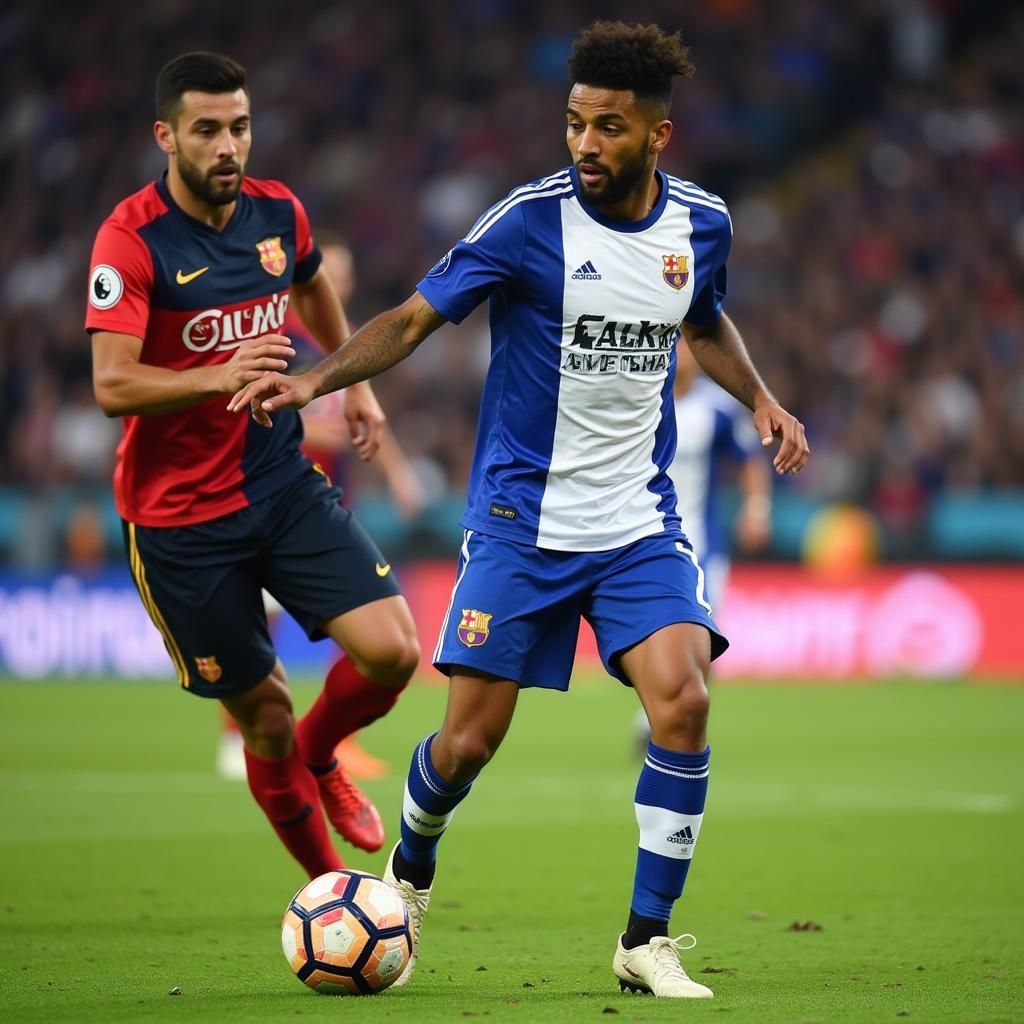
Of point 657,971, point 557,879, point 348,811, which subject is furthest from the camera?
point 557,879

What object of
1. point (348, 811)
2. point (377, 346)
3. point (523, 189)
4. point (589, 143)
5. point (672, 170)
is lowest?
point (348, 811)

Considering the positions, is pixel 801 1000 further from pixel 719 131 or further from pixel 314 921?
pixel 719 131

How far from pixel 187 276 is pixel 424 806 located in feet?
5.98

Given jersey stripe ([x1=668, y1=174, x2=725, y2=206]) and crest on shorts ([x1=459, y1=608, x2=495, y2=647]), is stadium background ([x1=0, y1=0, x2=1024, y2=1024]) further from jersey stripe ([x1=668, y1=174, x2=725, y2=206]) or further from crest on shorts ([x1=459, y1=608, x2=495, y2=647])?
jersey stripe ([x1=668, y1=174, x2=725, y2=206])

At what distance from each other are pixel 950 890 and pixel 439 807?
2.50 meters

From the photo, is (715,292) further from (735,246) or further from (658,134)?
(735,246)

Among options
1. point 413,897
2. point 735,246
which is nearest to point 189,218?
point 413,897

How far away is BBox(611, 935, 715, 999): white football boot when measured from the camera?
188 inches

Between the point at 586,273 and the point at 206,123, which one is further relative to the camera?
the point at 206,123

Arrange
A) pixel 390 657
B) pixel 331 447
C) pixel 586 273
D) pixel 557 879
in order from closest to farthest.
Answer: pixel 586 273 → pixel 390 657 → pixel 557 879 → pixel 331 447

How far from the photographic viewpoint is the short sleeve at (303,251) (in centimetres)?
627

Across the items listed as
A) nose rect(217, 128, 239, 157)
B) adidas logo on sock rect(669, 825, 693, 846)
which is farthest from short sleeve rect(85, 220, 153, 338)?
adidas logo on sock rect(669, 825, 693, 846)

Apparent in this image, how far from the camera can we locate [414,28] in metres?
24.9

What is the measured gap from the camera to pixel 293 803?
6.05 metres
